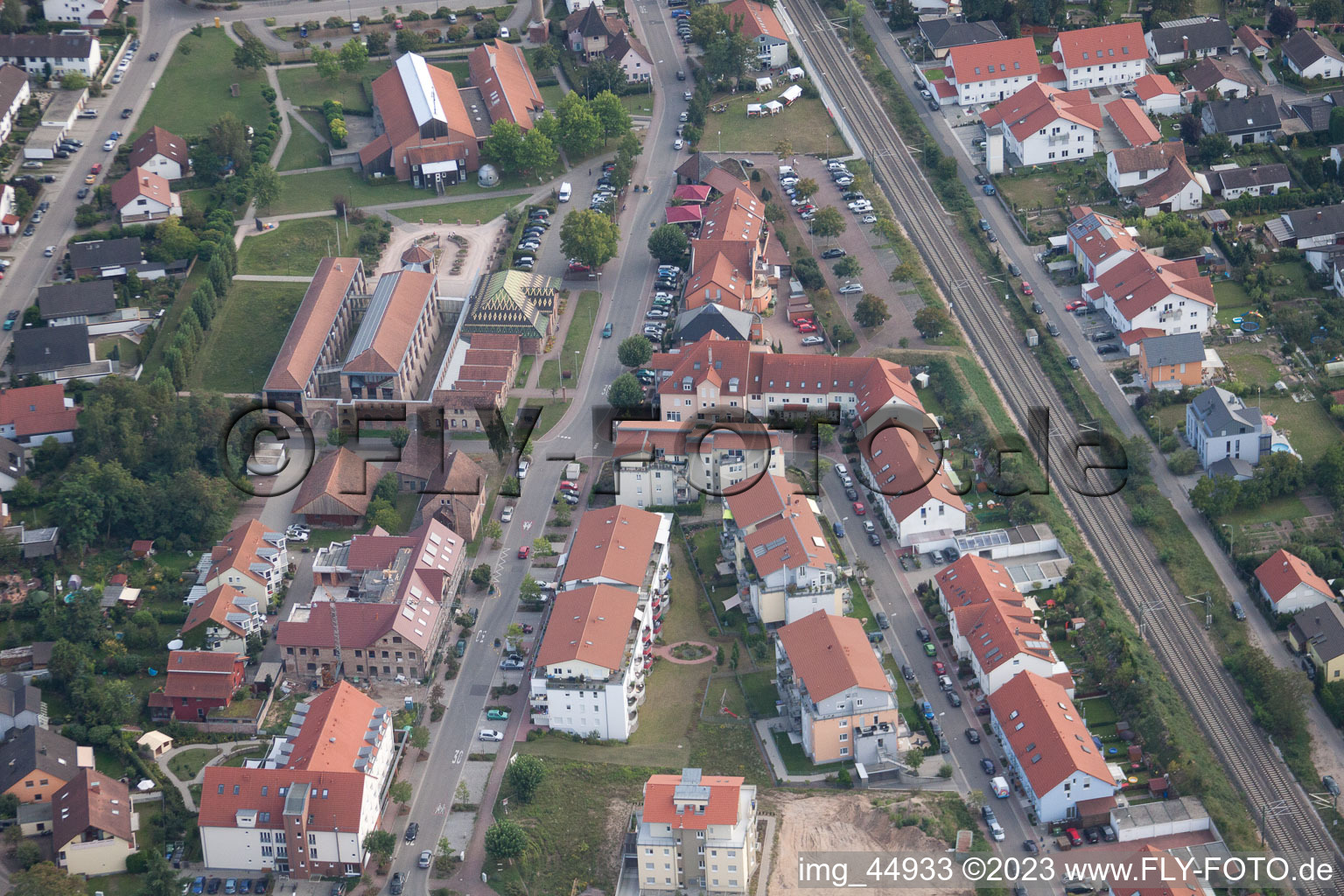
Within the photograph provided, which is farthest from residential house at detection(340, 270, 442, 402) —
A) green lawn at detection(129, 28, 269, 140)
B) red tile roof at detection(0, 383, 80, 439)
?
green lawn at detection(129, 28, 269, 140)

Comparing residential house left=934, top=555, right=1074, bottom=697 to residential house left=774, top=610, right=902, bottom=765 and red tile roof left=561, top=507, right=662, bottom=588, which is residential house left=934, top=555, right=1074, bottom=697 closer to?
residential house left=774, top=610, right=902, bottom=765

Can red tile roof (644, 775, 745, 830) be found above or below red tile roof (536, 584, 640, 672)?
above

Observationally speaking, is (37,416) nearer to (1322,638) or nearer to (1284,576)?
(1284,576)

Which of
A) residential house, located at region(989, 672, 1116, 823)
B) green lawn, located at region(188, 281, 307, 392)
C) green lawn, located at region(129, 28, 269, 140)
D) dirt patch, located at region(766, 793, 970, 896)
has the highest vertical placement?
residential house, located at region(989, 672, 1116, 823)

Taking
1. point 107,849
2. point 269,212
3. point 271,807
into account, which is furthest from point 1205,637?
point 269,212

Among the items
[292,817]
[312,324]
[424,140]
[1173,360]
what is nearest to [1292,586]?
[1173,360]
